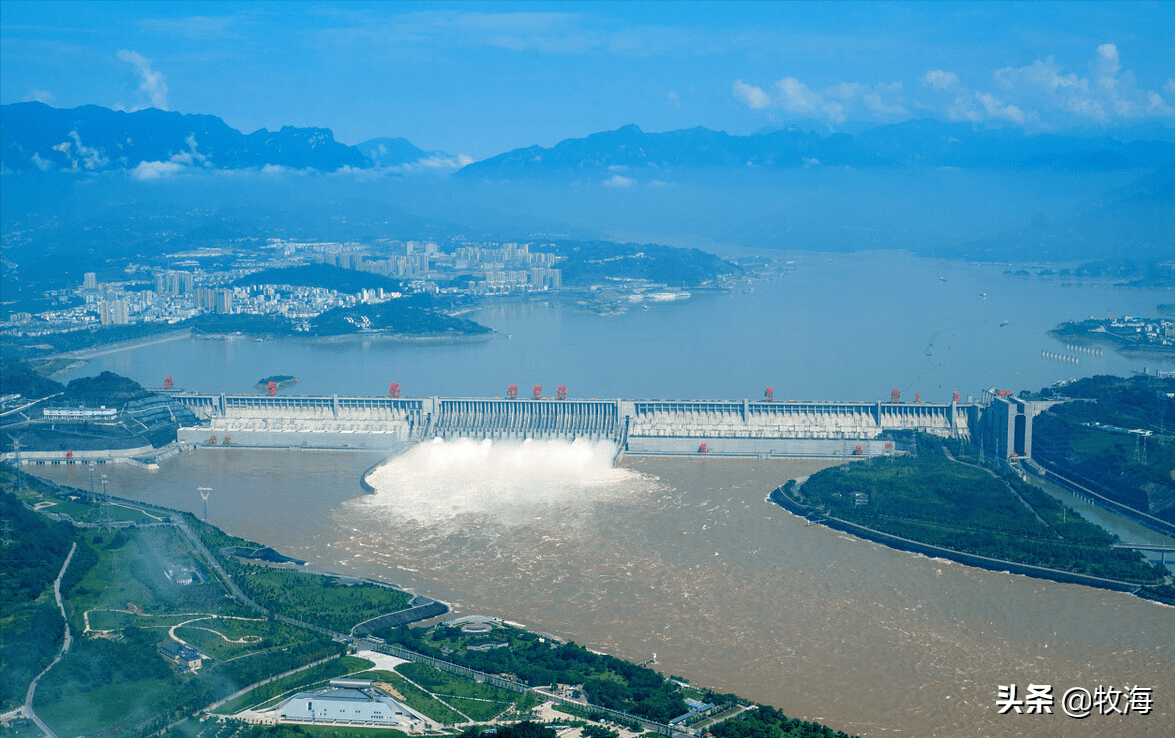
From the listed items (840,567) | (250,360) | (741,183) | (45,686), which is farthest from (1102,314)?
(741,183)

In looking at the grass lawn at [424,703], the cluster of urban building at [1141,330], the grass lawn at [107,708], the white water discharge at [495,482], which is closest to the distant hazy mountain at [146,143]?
the cluster of urban building at [1141,330]

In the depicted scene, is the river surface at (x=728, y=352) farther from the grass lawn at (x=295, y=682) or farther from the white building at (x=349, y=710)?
the white building at (x=349, y=710)

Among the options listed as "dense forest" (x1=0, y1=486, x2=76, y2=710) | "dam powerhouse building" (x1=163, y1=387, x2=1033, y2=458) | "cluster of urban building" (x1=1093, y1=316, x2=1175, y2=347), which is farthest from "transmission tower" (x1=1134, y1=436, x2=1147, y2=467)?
"cluster of urban building" (x1=1093, y1=316, x2=1175, y2=347)

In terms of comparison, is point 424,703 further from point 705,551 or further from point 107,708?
point 705,551

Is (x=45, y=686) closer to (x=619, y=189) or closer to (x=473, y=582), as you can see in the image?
(x=473, y=582)

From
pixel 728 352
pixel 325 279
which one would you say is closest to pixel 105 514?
pixel 728 352
